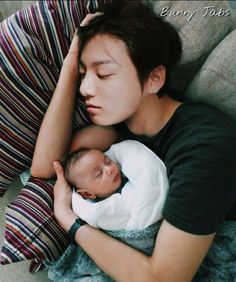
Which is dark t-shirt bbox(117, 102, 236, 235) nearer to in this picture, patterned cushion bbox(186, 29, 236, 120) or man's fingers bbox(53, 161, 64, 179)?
patterned cushion bbox(186, 29, 236, 120)

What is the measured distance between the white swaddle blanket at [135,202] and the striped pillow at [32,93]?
13cm

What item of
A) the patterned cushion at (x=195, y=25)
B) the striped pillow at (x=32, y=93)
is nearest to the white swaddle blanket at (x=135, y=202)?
the striped pillow at (x=32, y=93)

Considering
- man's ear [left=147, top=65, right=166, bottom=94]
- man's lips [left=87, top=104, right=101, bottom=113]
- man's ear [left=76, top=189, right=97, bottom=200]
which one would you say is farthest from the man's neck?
man's ear [left=76, top=189, right=97, bottom=200]

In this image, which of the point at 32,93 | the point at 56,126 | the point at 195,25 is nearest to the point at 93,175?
the point at 56,126

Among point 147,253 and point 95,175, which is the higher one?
point 95,175

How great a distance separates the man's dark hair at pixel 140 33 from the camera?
3.74 feet

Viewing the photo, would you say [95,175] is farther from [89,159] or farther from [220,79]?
[220,79]

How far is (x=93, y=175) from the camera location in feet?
3.98

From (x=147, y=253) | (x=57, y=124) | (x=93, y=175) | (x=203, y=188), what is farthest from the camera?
(x=57, y=124)

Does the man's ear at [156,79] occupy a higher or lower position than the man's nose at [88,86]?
lower

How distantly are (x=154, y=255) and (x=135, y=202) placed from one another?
17cm

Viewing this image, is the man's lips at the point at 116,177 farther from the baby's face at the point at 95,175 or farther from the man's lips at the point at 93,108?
the man's lips at the point at 93,108

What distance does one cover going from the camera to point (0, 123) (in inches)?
50.8

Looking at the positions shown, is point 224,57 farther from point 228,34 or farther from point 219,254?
point 219,254
